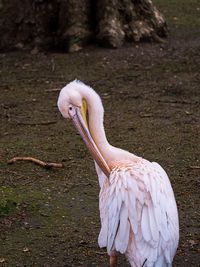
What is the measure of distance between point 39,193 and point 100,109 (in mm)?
1322

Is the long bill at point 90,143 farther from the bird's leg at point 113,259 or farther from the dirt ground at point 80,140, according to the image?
the dirt ground at point 80,140

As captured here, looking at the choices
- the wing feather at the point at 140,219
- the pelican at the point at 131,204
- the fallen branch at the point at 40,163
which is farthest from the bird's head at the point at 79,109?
the fallen branch at the point at 40,163

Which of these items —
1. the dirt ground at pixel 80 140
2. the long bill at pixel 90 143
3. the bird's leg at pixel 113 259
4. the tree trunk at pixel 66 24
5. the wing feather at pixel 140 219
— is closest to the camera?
the wing feather at pixel 140 219

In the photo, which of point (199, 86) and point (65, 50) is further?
point (65, 50)

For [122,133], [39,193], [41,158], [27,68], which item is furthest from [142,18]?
[39,193]

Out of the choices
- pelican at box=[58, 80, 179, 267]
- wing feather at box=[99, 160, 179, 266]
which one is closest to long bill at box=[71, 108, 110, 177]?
pelican at box=[58, 80, 179, 267]

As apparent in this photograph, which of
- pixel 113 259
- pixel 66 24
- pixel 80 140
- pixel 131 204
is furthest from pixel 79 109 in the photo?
pixel 66 24

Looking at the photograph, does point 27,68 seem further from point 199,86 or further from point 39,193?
point 39,193

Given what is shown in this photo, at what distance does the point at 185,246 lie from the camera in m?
4.87

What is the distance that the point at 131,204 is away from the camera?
4055mm

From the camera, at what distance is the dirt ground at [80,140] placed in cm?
497

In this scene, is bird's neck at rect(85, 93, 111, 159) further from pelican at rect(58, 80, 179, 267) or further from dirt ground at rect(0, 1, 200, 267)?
dirt ground at rect(0, 1, 200, 267)

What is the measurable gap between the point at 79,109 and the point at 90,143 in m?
0.21

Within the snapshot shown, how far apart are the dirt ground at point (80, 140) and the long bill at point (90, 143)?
2.16 ft
